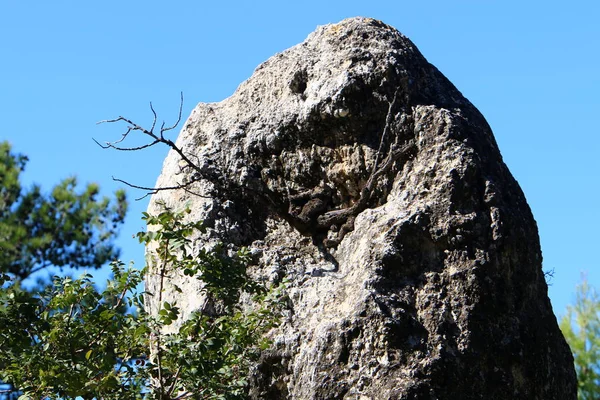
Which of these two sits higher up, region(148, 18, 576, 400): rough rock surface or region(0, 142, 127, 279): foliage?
region(0, 142, 127, 279): foliage

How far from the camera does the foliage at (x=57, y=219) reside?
9414 mm

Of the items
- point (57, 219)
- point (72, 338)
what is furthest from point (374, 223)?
point (57, 219)

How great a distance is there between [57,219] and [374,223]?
6481 millimetres

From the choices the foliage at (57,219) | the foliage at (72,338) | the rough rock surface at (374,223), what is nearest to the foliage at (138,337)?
the foliage at (72,338)

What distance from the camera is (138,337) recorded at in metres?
3.66

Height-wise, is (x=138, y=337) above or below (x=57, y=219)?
below

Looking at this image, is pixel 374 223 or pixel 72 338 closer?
pixel 72 338

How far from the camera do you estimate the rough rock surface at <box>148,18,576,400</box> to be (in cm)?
355

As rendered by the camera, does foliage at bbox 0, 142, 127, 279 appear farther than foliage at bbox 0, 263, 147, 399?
Yes

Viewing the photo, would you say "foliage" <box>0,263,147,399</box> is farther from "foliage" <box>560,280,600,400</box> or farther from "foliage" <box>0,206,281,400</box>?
"foliage" <box>560,280,600,400</box>

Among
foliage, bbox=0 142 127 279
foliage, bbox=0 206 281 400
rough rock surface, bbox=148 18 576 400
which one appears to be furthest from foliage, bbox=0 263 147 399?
foliage, bbox=0 142 127 279

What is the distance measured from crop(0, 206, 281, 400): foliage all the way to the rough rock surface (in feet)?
0.75

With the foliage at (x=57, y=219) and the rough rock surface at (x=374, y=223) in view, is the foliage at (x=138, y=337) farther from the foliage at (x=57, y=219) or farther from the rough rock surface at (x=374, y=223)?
the foliage at (x=57, y=219)

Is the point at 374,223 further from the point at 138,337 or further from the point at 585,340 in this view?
the point at 585,340
